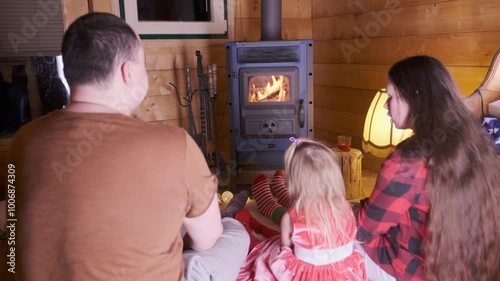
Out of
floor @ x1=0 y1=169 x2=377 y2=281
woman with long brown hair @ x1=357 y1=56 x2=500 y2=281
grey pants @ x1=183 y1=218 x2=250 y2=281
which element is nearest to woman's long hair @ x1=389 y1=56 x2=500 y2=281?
woman with long brown hair @ x1=357 y1=56 x2=500 y2=281

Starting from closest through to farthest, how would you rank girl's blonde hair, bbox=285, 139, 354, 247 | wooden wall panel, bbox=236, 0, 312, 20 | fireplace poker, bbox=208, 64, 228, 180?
girl's blonde hair, bbox=285, 139, 354, 247
fireplace poker, bbox=208, 64, 228, 180
wooden wall panel, bbox=236, 0, 312, 20

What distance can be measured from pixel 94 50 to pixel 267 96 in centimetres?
197

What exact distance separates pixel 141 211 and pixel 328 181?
2.51 feet

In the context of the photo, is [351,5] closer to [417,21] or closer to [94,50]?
[417,21]

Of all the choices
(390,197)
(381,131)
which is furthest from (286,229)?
(381,131)

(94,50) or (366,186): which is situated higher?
(94,50)

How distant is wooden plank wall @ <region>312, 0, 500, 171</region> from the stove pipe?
2.02 ft

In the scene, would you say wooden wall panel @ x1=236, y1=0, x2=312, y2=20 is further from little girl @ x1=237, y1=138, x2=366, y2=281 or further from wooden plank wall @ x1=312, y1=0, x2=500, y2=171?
little girl @ x1=237, y1=138, x2=366, y2=281

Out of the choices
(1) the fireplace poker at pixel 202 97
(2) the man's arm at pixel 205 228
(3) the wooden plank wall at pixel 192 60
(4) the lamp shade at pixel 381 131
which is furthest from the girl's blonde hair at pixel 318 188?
(3) the wooden plank wall at pixel 192 60

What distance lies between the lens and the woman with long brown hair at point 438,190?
126 cm

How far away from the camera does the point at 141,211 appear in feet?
2.96

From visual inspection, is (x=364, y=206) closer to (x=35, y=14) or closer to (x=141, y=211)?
(x=141, y=211)

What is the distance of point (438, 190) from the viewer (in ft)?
4.11

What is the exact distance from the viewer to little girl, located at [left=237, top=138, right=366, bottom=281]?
57.3 inches
